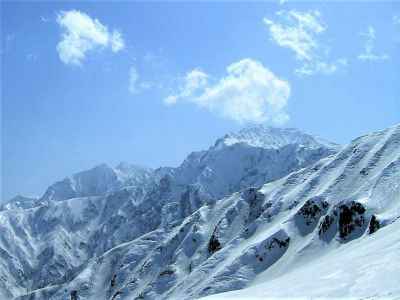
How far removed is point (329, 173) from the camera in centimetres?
19225

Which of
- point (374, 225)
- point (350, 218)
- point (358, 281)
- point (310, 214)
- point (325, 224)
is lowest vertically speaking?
point (374, 225)

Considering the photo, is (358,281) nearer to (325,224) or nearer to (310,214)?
(325,224)

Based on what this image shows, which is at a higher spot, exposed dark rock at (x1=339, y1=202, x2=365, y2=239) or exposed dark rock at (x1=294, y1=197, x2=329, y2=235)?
exposed dark rock at (x1=294, y1=197, x2=329, y2=235)

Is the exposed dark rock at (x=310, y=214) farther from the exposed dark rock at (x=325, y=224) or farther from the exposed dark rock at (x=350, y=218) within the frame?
the exposed dark rock at (x=350, y=218)

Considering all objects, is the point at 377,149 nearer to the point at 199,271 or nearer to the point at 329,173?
the point at 329,173

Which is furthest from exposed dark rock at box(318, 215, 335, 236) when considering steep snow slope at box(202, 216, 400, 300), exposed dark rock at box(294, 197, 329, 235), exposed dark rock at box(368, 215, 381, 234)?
steep snow slope at box(202, 216, 400, 300)

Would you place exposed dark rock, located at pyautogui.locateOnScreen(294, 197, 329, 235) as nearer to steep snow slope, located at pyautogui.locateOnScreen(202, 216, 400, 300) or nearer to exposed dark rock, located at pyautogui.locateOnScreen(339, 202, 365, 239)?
exposed dark rock, located at pyautogui.locateOnScreen(339, 202, 365, 239)

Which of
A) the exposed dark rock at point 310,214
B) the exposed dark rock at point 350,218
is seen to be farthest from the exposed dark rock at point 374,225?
the exposed dark rock at point 310,214

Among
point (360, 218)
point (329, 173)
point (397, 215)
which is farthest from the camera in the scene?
point (329, 173)

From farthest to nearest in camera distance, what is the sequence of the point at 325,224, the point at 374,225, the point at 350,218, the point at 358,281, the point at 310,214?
the point at 310,214, the point at 325,224, the point at 350,218, the point at 374,225, the point at 358,281

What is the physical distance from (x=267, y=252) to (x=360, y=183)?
1445 inches

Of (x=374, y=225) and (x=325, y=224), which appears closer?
(x=374, y=225)

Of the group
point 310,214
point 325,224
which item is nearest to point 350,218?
point 325,224

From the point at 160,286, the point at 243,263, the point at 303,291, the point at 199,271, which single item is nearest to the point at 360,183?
the point at 243,263
